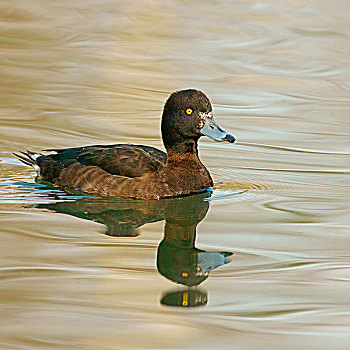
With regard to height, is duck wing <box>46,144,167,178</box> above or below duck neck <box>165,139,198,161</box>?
below

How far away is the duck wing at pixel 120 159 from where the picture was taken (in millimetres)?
8195

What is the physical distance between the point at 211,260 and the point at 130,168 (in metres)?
2.18

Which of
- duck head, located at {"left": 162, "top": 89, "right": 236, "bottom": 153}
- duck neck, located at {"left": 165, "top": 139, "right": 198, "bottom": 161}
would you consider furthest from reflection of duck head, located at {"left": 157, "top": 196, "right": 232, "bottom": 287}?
duck head, located at {"left": 162, "top": 89, "right": 236, "bottom": 153}

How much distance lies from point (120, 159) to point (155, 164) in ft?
1.29

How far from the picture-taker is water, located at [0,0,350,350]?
5.11 metres

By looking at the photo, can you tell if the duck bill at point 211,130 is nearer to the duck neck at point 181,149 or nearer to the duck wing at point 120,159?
the duck neck at point 181,149

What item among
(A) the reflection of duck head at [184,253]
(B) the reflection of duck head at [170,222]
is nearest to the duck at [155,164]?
(B) the reflection of duck head at [170,222]

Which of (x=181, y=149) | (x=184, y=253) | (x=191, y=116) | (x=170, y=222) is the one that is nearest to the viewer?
(x=184, y=253)

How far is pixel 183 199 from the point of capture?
27.1ft

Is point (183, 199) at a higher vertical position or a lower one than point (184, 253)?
higher

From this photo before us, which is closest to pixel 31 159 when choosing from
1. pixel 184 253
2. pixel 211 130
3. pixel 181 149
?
pixel 181 149

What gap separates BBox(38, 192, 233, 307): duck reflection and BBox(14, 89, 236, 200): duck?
0.14m

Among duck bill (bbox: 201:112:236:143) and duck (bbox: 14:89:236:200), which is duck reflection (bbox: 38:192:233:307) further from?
duck bill (bbox: 201:112:236:143)

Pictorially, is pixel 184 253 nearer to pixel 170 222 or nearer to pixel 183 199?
pixel 170 222
